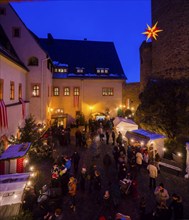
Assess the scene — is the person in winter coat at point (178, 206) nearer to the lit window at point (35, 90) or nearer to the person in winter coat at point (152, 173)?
the person in winter coat at point (152, 173)

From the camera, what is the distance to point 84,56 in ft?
108

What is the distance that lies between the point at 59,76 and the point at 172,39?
1563 centimetres

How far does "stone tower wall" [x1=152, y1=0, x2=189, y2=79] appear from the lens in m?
20.5

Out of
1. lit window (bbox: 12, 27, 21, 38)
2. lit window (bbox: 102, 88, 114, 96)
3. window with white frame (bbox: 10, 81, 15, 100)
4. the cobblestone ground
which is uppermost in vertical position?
lit window (bbox: 12, 27, 21, 38)

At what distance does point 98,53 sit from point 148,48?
9.68 meters

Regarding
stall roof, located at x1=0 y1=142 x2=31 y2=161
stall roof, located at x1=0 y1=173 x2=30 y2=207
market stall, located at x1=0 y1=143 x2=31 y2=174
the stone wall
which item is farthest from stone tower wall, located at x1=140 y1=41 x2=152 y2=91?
stall roof, located at x1=0 y1=173 x2=30 y2=207

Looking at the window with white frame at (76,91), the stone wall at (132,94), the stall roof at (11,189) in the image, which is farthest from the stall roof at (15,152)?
the stone wall at (132,94)

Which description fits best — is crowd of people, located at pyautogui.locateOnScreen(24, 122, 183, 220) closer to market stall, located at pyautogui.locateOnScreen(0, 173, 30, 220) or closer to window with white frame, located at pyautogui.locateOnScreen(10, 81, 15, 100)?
market stall, located at pyautogui.locateOnScreen(0, 173, 30, 220)

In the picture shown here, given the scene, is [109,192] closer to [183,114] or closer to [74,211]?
[74,211]

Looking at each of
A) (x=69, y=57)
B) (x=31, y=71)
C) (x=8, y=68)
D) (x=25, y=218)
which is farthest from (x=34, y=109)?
(x=25, y=218)

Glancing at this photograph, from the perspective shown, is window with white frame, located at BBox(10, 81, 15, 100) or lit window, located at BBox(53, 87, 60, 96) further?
lit window, located at BBox(53, 87, 60, 96)

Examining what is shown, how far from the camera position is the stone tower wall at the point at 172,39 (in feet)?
67.2

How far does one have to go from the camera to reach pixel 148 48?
1065 inches

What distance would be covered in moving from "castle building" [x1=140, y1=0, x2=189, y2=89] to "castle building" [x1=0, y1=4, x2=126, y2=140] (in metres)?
7.89
